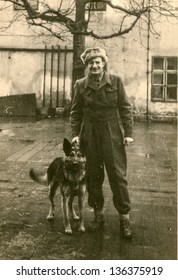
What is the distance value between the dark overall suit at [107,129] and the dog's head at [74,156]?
0.11 metres

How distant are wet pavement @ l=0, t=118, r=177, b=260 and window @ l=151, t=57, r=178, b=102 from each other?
727cm

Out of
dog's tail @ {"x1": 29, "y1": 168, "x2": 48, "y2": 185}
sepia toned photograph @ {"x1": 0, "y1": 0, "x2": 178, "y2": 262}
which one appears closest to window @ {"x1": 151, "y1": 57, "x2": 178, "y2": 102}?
sepia toned photograph @ {"x1": 0, "y1": 0, "x2": 178, "y2": 262}

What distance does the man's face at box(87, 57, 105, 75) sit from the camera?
4.92 meters

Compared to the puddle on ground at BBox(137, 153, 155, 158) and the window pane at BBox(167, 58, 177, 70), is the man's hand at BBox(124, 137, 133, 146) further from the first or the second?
the window pane at BBox(167, 58, 177, 70)

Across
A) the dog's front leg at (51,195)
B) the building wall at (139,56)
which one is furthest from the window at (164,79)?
the dog's front leg at (51,195)

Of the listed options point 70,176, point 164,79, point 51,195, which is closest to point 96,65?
point 70,176

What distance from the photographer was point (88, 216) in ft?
19.0

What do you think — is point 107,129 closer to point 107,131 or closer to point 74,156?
point 107,131

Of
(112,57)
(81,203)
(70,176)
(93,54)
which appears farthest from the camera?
(112,57)

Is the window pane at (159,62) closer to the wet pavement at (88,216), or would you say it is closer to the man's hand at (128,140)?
the wet pavement at (88,216)

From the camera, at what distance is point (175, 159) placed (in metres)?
10.1

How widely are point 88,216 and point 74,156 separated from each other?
1124 millimetres

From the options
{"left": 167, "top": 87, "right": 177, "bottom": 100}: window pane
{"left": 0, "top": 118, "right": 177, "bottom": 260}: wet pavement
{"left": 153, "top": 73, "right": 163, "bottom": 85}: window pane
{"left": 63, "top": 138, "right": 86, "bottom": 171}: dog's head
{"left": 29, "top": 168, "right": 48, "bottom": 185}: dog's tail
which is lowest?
{"left": 0, "top": 118, "right": 177, "bottom": 260}: wet pavement
